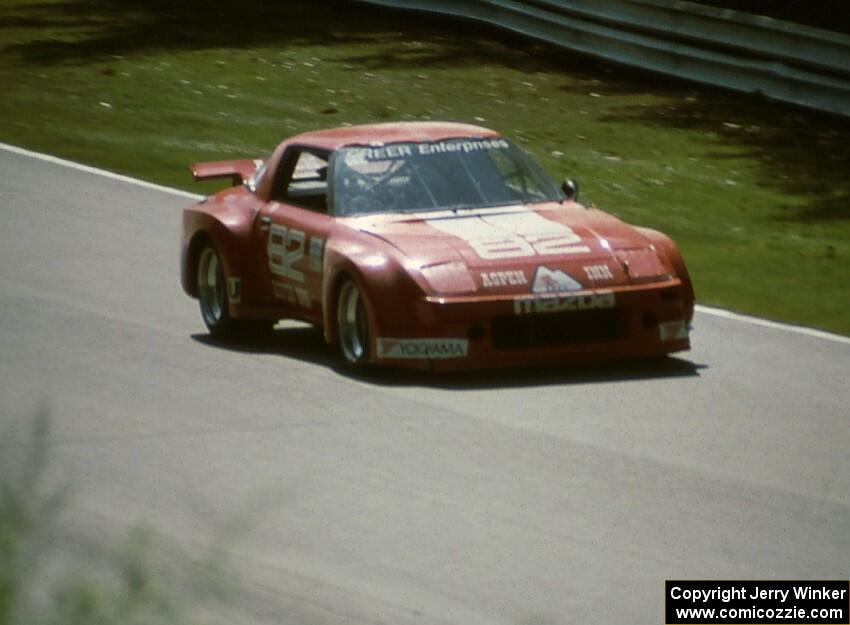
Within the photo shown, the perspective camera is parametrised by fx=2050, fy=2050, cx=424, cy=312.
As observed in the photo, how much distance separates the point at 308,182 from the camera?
40.4ft

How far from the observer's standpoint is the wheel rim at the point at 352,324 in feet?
35.6

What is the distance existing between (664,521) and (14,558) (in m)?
4.94

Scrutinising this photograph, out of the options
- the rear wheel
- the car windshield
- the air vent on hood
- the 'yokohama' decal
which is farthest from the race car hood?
the rear wheel

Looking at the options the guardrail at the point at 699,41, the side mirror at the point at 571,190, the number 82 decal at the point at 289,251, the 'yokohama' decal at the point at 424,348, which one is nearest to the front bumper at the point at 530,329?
the 'yokohama' decal at the point at 424,348

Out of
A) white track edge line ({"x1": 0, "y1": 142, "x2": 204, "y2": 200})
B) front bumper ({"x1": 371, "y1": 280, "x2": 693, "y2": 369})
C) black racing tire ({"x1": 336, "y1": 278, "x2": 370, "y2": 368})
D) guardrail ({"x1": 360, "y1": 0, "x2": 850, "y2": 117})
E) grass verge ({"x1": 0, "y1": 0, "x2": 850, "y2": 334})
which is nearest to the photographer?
front bumper ({"x1": 371, "y1": 280, "x2": 693, "y2": 369})

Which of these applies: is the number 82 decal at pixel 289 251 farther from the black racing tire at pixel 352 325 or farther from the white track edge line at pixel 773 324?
the white track edge line at pixel 773 324

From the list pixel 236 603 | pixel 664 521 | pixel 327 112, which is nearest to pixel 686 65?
pixel 327 112

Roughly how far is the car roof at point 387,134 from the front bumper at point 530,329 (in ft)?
5.51

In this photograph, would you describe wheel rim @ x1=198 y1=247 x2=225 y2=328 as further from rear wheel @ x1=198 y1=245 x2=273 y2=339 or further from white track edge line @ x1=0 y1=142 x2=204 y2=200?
white track edge line @ x1=0 y1=142 x2=204 y2=200

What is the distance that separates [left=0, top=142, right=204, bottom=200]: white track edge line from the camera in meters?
17.7

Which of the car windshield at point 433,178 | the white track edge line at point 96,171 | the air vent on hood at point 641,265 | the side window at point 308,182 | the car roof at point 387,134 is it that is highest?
the car roof at point 387,134

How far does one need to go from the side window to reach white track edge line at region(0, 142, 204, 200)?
5170mm

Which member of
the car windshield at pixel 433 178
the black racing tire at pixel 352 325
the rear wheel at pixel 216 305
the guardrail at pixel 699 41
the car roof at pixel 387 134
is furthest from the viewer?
the guardrail at pixel 699 41

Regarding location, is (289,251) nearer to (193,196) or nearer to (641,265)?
(641,265)
